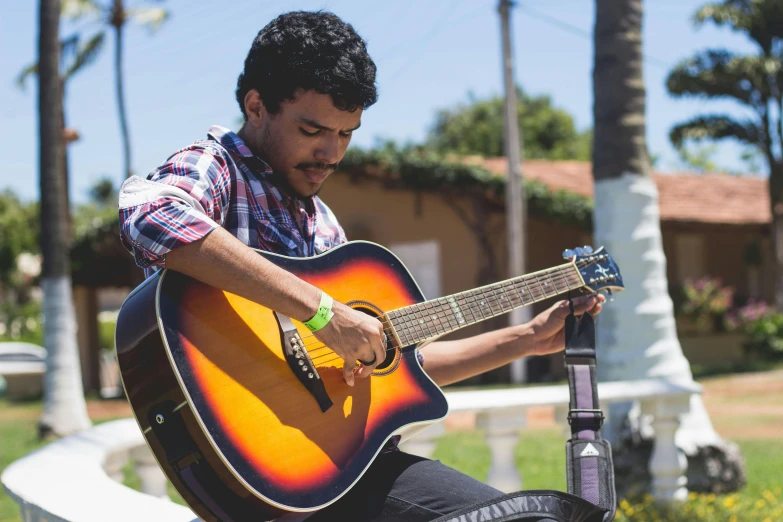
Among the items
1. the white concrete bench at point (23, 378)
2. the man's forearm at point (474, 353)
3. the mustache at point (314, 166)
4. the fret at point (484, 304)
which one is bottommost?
the white concrete bench at point (23, 378)

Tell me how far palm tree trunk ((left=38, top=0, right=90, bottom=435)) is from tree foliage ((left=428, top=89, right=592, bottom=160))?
27.8 m

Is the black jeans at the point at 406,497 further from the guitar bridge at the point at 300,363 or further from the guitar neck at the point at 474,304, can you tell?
the guitar neck at the point at 474,304

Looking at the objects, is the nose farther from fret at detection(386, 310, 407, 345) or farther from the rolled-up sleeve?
fret at detection(386, 310, 407, 345)

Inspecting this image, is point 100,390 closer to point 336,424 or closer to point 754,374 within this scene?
point 754,374

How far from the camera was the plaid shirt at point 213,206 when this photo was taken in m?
1.79

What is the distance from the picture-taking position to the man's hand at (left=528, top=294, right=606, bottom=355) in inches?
102

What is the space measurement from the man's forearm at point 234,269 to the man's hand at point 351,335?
11 centimetres

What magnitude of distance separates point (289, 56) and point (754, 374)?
49.5 ft

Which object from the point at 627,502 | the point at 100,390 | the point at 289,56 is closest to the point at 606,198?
the point at 627,502

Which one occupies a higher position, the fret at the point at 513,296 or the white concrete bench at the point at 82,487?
the fret at the point at 513,296

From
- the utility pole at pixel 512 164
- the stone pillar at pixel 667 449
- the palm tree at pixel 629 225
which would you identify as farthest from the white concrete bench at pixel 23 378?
the stone pillar at pixel 667 449

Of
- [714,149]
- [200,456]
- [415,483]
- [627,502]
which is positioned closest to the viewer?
[200,456]

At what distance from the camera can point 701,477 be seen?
558 centimetres

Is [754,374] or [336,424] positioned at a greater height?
[336,424]
